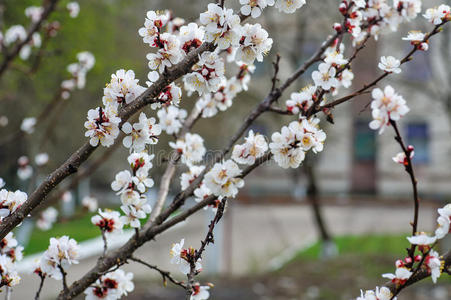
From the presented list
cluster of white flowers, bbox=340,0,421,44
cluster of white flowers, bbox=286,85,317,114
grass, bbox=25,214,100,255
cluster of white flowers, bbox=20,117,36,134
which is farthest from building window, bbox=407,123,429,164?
cluster of white flowers, bbox=286,85,317,114

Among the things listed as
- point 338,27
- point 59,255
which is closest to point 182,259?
point 59,255

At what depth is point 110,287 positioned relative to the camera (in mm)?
1617

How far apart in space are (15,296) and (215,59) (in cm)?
571

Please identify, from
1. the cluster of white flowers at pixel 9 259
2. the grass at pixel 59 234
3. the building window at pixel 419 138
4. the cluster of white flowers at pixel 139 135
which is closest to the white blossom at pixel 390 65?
the cluster of white flowers at pixel 139 135

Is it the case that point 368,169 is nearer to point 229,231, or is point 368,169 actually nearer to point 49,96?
point 229,231

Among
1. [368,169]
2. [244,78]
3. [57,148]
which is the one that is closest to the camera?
[244,78]

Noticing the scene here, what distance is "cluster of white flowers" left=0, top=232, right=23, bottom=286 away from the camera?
1506mm

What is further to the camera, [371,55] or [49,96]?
[371,55]

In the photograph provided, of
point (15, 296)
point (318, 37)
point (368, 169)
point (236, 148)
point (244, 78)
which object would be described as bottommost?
point (236, 148)

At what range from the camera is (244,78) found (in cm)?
229

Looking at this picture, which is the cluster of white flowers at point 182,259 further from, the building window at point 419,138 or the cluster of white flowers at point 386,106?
the building window at point 419,138

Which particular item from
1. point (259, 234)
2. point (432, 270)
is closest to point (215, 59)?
point (432, 270)

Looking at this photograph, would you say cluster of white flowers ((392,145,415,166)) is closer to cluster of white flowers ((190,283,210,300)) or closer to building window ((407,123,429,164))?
cluster of white flowers ((190,283,210,300))

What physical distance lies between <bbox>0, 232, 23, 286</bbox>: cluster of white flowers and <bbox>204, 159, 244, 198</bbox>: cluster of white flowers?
70 cm
